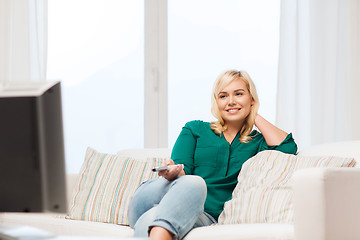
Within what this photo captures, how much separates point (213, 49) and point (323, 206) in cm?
239

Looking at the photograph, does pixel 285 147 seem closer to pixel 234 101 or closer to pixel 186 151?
pixel 234 101

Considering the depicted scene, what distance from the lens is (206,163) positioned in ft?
8.20

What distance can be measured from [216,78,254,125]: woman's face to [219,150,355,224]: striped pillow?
0.85 feet

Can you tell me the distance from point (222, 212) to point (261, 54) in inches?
75.7

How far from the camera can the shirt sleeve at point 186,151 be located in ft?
8.14

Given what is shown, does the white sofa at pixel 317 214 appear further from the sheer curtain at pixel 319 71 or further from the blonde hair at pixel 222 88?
the sheer curtain at pixel 319 71

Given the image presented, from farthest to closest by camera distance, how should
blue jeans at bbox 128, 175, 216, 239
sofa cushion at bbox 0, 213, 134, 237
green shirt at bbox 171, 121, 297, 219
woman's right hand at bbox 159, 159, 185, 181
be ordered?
green shirt at bbox 171, 121, 297, 219 < sofa cushion at bbox 0, 213, 134, 237 < woman's right hand at bbox 159, 159, 185, 181 < blue jeans at bbox 128, 175, 216, 239

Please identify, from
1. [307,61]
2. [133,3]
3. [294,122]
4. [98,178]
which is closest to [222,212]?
[98,178]

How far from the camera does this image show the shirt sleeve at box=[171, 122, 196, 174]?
248 cm

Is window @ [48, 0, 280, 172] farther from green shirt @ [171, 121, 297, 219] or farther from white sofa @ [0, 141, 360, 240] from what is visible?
white sofa @ [0, 141, 360, 240]

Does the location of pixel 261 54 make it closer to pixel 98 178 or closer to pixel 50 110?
pixel 98 178

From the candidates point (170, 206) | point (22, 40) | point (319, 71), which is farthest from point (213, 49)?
point (170, 206)

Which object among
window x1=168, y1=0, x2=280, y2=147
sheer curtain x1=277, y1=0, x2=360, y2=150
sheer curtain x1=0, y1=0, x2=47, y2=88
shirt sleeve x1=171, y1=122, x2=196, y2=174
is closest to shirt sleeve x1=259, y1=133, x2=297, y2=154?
shirt sleeve x1=171, y1=122, x2=196, y2=174

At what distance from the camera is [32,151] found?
96cm
